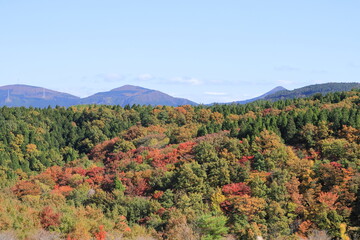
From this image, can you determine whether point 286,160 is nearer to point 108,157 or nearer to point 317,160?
point 317,160

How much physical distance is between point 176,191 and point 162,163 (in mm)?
14599

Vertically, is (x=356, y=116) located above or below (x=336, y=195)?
above

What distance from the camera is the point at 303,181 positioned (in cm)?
5619


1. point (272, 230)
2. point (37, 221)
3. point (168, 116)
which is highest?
point (168, 116)

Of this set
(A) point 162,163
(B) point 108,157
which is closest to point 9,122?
(B) point 108,157

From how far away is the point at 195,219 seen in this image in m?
46.0

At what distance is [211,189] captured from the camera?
5747 cm

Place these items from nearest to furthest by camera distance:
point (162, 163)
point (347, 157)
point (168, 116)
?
1. point (347, 157)
2. point (162, 163)
3. point (168, 116)

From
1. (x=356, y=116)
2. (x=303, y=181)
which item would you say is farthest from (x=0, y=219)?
(x=356, y=116)

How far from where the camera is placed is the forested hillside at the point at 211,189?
41.4 metres

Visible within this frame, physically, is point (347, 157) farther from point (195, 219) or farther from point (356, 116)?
point (195, 219)

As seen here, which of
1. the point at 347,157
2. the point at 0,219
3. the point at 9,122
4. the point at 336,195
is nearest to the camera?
the point at 0,219

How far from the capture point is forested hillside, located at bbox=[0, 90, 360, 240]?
136ft

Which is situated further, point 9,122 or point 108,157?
point 9,122
